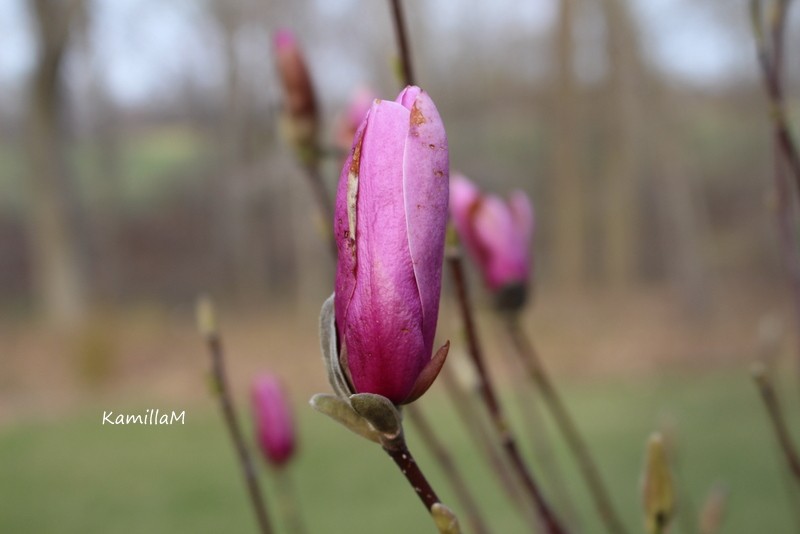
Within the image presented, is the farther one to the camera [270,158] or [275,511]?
[270,158]

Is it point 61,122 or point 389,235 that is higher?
point 389,235

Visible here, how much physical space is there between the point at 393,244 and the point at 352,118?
0.29m

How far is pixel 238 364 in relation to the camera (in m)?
4.41

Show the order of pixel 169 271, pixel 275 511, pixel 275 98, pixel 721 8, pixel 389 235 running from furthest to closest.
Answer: pixel 169 271 < pixel 721 8 < pixel 275 511 < pixel 275 98 < pixel 389 235

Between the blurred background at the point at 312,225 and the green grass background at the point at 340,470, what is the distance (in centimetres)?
2

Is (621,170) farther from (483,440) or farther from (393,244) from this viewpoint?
(393,244)

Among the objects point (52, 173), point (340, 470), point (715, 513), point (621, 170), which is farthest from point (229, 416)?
point (52, 173)

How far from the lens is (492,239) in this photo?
50 cm

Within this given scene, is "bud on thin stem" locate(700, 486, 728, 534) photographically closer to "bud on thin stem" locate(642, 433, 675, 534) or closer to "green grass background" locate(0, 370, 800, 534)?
"bud on thin stem" locate(642, 433, 675, 534)

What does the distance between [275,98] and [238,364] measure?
3.95 meters

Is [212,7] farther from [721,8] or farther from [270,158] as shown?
[721,8]

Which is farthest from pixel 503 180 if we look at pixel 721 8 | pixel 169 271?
pixel 169 271

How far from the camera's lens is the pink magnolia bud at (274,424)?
619 mm

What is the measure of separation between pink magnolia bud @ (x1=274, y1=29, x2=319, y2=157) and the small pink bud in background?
0.07ft
